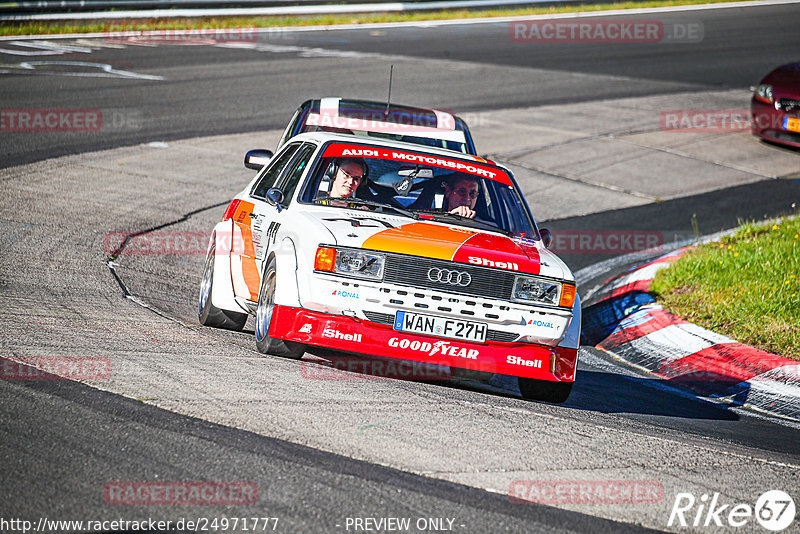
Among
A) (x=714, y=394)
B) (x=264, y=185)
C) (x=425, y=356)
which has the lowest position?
(x=714, y=394)

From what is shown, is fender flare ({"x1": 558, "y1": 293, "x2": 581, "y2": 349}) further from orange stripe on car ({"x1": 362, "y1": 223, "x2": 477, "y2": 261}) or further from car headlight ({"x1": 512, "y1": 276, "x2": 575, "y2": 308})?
orange stripe on car ({"x1": 362, "y1": 223, "x2": 477, "y2": 261})

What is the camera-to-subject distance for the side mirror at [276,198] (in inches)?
281

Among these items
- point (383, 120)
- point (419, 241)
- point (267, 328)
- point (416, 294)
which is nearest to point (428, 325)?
point (416, 294)

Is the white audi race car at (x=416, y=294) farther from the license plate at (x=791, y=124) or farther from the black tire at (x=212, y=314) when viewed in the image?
the license plate at (x=791, y=124)

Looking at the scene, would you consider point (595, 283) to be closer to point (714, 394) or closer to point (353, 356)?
point (714, 394)

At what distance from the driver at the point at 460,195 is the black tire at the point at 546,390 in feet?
4.41

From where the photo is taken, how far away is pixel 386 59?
76.2ft

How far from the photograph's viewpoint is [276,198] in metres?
7.15

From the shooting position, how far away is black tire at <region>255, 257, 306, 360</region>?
6444 mm

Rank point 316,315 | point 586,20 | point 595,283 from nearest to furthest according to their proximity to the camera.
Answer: point 316,315 → point 595,283 → point 586,20

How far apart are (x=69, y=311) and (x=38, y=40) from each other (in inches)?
669

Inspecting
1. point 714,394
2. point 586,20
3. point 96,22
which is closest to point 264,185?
point 714,394

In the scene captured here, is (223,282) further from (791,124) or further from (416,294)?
(791,124)

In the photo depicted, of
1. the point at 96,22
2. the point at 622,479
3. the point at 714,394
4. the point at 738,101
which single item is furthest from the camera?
the point at 96,22
